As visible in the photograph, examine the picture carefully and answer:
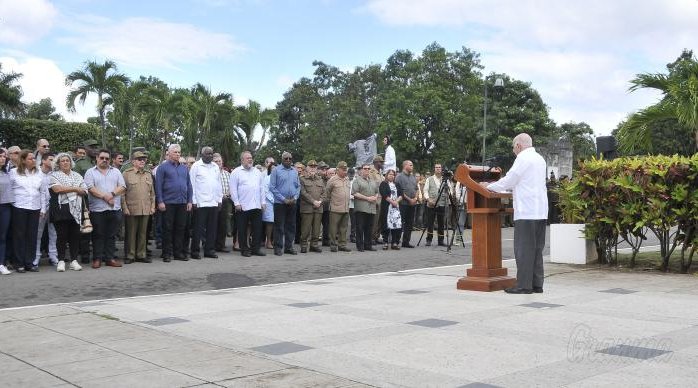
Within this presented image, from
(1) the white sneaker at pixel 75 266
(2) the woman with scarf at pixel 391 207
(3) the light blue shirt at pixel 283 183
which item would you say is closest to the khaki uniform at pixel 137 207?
(1) the white sneaker at pixel 75 266

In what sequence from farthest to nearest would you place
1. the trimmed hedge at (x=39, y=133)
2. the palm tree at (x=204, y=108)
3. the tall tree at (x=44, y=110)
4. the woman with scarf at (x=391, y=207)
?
the tall tree at (x=44, y=110), the palm tree at (x=204, y=108), the trimmed hedge at (x=39, y=133), the woman with scarf at (x=391, y=207)

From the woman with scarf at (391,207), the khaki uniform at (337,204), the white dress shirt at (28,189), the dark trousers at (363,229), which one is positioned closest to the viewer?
the white dress shirt at (28,189)

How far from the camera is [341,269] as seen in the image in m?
11.8

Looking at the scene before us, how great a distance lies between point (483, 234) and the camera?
353 inches

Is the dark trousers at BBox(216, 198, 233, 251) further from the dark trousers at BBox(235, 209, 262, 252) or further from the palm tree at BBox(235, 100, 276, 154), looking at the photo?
the palm tree at BBox(235, 100, 276, 154)

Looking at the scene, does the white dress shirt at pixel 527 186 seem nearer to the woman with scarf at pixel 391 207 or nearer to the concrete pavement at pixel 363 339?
the concrete pavement at pixel 363 339

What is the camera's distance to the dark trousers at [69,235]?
11531mm

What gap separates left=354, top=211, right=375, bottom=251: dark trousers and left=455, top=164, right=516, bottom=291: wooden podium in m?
6.50

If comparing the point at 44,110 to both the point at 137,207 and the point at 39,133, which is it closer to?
the point at 39,133

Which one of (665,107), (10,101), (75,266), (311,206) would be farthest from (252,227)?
(10,101)

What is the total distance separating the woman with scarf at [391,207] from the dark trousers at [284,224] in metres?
2.21

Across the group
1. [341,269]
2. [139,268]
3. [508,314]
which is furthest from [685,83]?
[139,268]

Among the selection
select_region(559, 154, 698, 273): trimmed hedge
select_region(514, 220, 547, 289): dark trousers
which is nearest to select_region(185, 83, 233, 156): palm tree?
select_region(559, 154, 698, 273): trimmed hedge

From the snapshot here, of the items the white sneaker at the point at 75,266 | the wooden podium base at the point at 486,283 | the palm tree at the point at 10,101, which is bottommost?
the white sneaker at the point at 75,266
